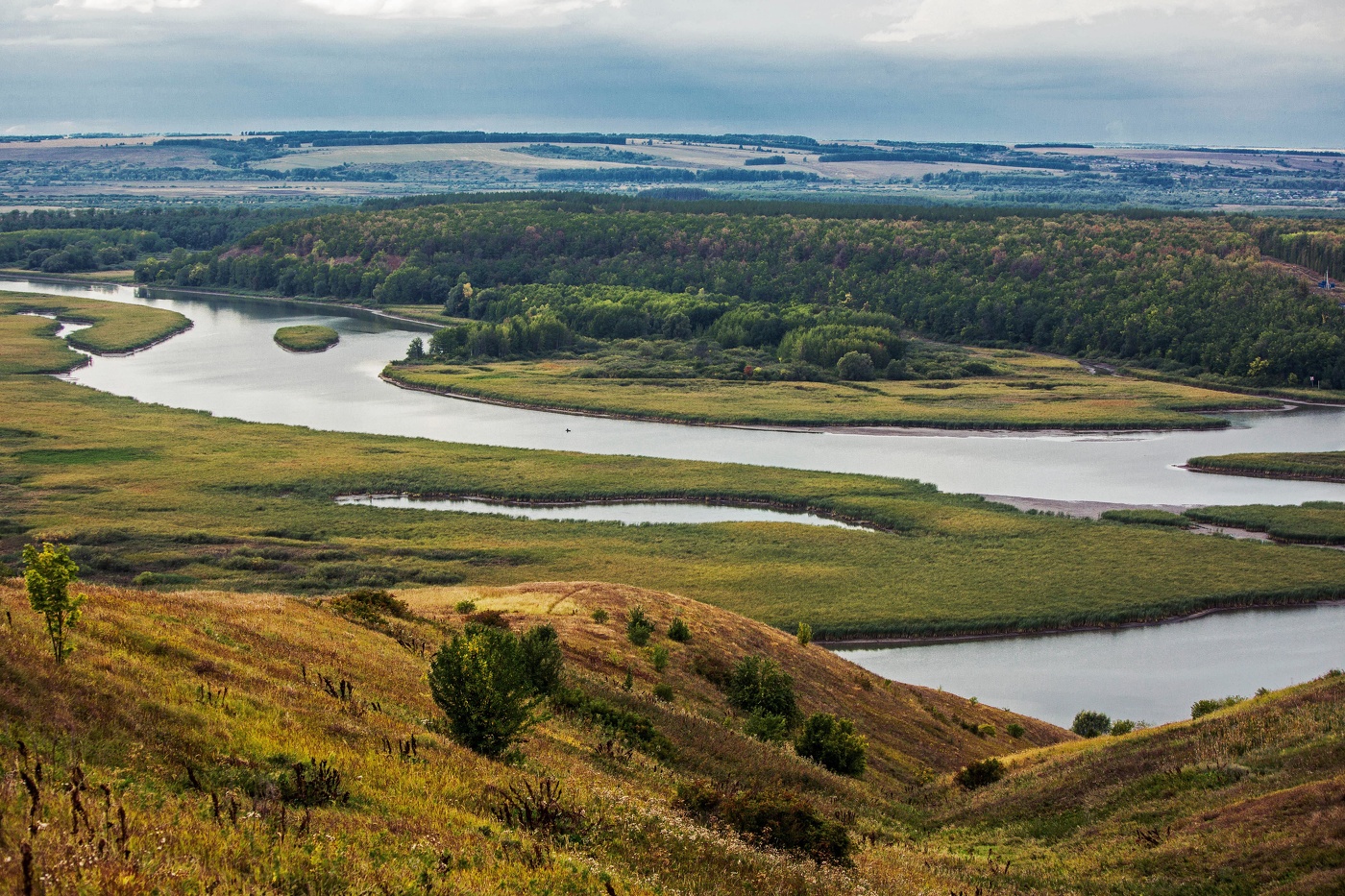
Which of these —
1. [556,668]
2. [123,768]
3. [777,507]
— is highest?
[123,768]

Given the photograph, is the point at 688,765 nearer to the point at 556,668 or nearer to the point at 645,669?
the point at 556,668

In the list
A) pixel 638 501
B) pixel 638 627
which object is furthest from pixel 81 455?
pixel 638 627

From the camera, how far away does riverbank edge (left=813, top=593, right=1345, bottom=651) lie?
4531 centimetres

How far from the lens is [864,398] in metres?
96.3

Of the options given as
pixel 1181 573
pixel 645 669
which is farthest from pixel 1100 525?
pixel 645 669

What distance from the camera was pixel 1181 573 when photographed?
52.6 m

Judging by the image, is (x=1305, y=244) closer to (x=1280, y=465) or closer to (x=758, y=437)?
(x=1280, y=465)

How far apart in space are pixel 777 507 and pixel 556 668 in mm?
42806

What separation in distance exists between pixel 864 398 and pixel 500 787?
84.0 metres

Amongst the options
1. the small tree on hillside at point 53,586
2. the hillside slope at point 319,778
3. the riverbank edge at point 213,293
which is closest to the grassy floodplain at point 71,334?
the riverbank edge at point 213,293

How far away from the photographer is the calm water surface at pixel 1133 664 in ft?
132

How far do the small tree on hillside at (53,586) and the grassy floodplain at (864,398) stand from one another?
76.2m

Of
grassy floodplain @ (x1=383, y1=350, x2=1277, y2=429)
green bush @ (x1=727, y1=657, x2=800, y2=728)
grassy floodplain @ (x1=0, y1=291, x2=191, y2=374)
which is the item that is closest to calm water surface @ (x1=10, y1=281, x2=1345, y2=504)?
grassy floodplain @ (x1=383, y1=350, x2=1277, y2=429)

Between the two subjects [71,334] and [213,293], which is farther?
[213,293]
